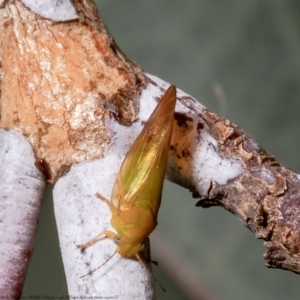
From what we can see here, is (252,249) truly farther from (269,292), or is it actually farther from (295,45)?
(295,45)

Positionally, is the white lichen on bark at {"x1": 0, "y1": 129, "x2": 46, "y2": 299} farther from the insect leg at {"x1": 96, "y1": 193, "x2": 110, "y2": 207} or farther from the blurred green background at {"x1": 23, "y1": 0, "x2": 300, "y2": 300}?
the blurred green background at {"x1": 23, "y1": 0, "x2": 300, "y2": 300}

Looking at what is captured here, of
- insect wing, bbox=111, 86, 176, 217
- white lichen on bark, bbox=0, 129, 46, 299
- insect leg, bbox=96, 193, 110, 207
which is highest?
insect wing, bbox=111, 86, 176, 217

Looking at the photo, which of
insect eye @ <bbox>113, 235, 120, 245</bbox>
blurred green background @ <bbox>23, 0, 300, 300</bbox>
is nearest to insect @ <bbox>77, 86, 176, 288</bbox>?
insect eye @ <bbox>113, 235, 120, 245</bbox>

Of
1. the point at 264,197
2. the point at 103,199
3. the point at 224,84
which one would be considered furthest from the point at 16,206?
the point at 224,84

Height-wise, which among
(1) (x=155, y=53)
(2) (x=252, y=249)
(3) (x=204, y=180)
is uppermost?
(1) (x=155, y=53)

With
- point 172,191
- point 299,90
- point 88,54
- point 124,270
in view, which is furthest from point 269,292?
point 88,54

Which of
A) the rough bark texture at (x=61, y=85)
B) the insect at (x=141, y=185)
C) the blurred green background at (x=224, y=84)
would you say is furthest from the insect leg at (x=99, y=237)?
the blurred green background at (x=224, y=84)

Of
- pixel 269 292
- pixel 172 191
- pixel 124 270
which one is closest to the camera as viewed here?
pixel 124 270
